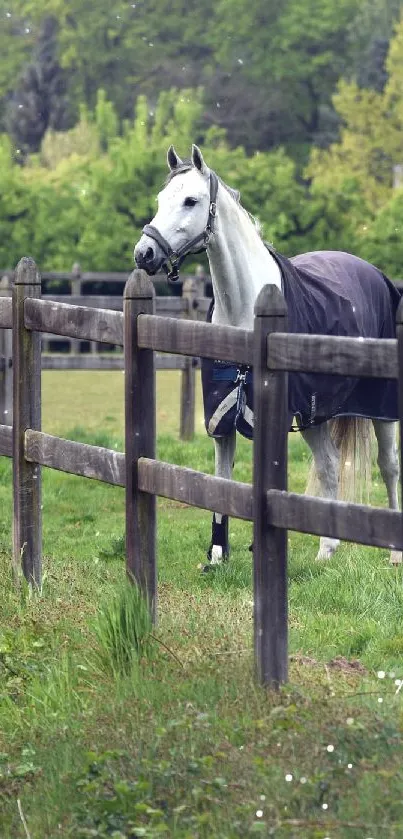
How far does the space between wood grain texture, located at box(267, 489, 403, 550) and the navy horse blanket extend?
272 cm

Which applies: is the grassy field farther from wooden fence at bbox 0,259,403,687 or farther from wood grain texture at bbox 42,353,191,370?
wood grain texture at bbox 42,353,191,370

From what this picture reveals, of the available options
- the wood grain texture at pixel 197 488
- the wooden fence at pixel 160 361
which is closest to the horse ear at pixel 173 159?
the wood grain texture at pixel 197 488

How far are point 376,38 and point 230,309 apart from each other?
188 ft

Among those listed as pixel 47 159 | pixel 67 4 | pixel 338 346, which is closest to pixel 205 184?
pixel 338 346

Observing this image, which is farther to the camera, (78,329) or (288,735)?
(78,329)

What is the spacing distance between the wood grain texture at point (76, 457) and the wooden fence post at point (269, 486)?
1119 mm

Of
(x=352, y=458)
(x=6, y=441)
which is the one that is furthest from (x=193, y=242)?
(x=352, y=458)

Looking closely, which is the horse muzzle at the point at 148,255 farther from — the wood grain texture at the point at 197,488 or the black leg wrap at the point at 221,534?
the wood grain texture at the point at 197,488

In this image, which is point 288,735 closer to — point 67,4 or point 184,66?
point 184,66

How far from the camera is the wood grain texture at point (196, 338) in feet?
17.5

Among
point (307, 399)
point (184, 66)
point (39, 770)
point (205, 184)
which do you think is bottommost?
point (39, 770)

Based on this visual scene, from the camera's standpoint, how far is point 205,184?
7875 millimetres

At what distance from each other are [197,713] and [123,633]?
783 mm

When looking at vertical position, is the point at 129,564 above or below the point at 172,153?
below
